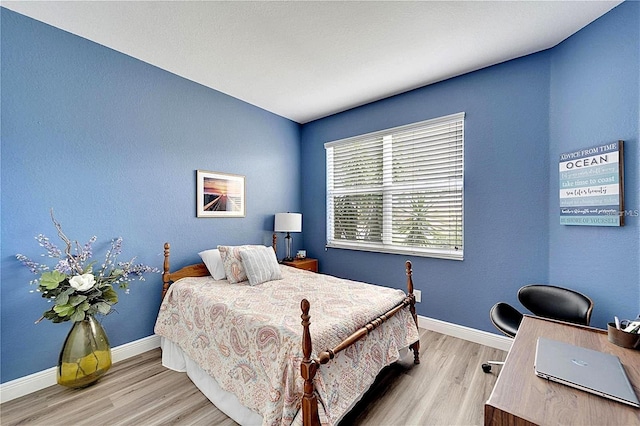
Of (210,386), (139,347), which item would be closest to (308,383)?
(210,386)

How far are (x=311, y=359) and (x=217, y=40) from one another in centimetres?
251

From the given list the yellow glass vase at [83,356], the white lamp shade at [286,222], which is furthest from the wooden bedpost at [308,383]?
the white lamp shade at [286,222]

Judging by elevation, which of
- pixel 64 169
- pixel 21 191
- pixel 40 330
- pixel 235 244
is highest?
pixel 64 169

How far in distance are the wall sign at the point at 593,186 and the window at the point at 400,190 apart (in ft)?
2.73

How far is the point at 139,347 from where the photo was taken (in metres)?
2.52

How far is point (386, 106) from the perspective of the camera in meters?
3.33

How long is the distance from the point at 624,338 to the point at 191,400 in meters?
2.49

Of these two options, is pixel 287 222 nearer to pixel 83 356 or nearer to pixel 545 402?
pixel 83 356

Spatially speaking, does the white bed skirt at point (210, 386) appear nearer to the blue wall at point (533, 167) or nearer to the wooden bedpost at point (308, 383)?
the wooden bedpost at point (308, 383)

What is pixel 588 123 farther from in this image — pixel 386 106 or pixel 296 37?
pixel 296 37

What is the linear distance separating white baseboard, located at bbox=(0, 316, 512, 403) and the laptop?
5.64ft

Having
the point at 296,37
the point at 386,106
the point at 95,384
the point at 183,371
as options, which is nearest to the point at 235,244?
the point at 183,371

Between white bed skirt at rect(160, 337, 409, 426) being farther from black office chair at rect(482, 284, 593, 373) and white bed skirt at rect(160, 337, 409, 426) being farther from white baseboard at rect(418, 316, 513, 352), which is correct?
black office chair at rect(482, 284, 593, 373)

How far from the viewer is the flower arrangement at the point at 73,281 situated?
6.23 ft
